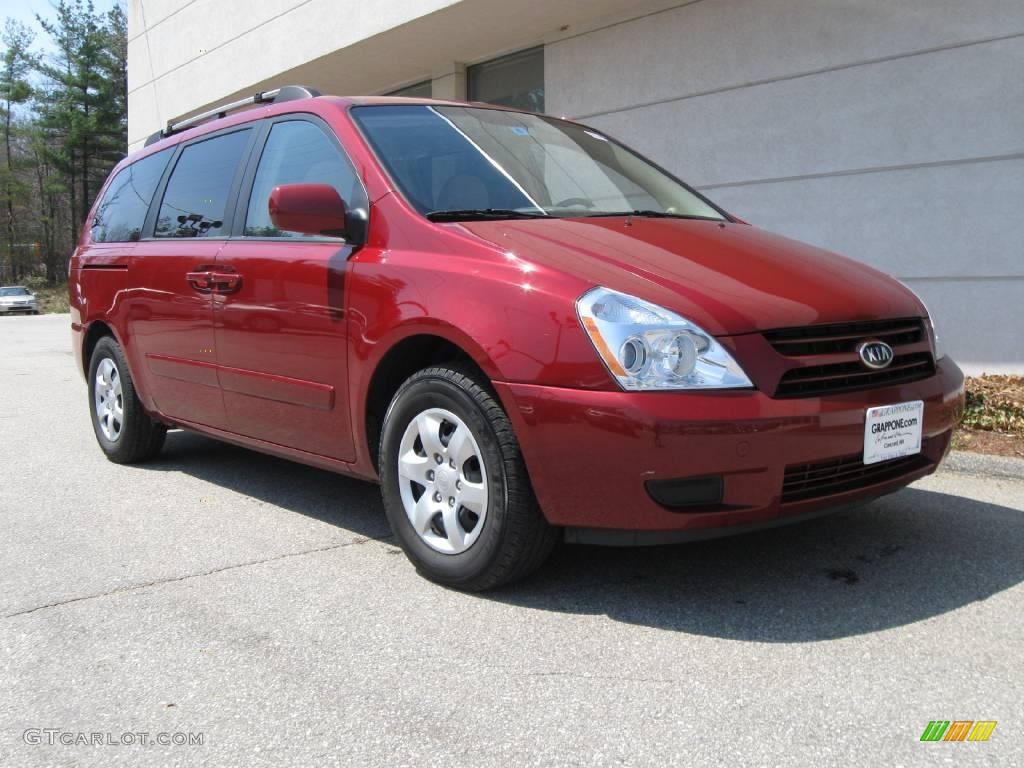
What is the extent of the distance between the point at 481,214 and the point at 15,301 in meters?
43.1

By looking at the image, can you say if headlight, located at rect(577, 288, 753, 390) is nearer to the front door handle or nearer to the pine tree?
the front door handle

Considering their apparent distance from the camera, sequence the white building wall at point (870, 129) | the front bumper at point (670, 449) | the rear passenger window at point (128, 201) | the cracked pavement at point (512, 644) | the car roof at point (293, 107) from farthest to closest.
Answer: the white building wall at point (870, 129) → the rear passenger window at point (128, 201) → the car roof at point (293, 107) → the front bumper at point (670, 449) → the cracked pavement at point (512, 644)

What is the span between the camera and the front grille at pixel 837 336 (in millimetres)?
2994

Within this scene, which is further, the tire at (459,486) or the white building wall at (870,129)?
the white building wall at (870,129)

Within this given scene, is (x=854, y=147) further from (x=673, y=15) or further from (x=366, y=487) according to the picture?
(x=366, y=487)

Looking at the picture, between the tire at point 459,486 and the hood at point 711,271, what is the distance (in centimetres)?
53

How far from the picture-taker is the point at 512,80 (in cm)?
1123

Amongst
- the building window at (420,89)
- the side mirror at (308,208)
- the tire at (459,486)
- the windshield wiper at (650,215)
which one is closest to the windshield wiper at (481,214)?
the windshield wiper at (650,215)

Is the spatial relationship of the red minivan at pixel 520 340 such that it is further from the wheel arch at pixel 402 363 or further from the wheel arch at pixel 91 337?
the wheel arch at pixel 91 337

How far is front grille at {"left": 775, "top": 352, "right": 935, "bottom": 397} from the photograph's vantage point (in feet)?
9.69

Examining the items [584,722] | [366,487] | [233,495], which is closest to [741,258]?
[584,722]

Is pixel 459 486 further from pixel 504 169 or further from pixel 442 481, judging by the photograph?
pixel 504 169

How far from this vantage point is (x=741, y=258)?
347cm

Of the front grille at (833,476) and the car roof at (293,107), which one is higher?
the car roof at (293,107)
